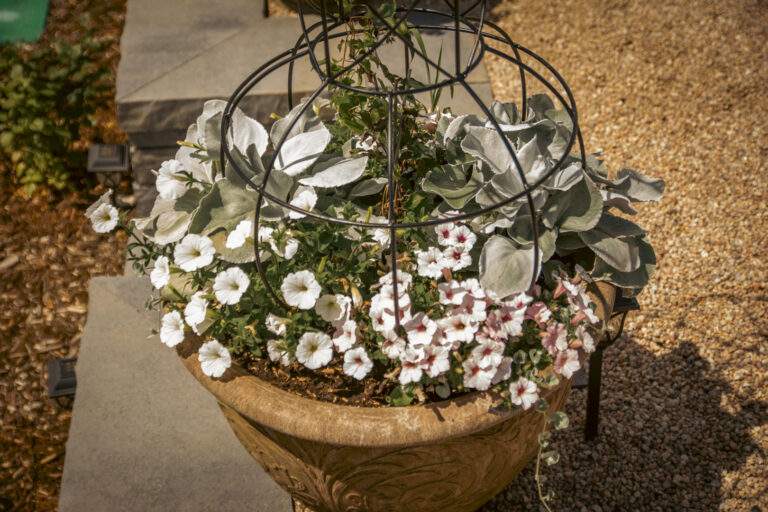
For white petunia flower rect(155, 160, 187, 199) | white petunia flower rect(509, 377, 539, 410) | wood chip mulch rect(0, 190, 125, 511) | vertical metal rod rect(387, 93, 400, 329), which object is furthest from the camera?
wood chip mulch rect(0, 190, 125, 511)

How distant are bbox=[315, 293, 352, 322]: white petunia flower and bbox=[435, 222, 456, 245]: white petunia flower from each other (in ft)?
0.81

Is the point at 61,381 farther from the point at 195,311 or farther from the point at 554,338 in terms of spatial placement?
the point at 554,338

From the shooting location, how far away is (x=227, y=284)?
1.56 meters

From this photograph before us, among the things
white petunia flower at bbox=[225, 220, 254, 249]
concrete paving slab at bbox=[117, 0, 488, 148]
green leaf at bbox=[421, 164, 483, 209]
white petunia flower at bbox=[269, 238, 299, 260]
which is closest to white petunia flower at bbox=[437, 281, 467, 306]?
green leaf at bbox=[421, 164, 483, 209]

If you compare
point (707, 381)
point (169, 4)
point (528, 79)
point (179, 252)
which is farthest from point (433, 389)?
point (169, 4)

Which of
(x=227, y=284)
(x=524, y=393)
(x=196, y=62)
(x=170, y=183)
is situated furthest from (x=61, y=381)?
(x=524, y=393)

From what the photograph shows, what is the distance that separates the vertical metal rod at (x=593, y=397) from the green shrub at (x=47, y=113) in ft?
7.94

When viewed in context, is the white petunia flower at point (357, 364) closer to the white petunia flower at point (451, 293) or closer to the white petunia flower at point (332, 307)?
the white petunia flower at point (332, 307)

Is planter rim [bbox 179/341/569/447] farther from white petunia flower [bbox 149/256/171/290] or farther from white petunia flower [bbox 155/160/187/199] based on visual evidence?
white petunia flower [bbox 155/160/187/199]

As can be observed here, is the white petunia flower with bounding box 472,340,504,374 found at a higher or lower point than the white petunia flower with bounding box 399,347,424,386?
higher

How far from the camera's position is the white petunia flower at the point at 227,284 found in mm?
1542

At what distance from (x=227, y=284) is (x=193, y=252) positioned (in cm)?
11

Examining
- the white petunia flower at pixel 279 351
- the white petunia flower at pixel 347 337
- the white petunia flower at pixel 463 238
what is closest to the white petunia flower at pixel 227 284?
the white petunia flower at pixel 279 351

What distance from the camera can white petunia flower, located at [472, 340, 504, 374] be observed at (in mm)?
1475
